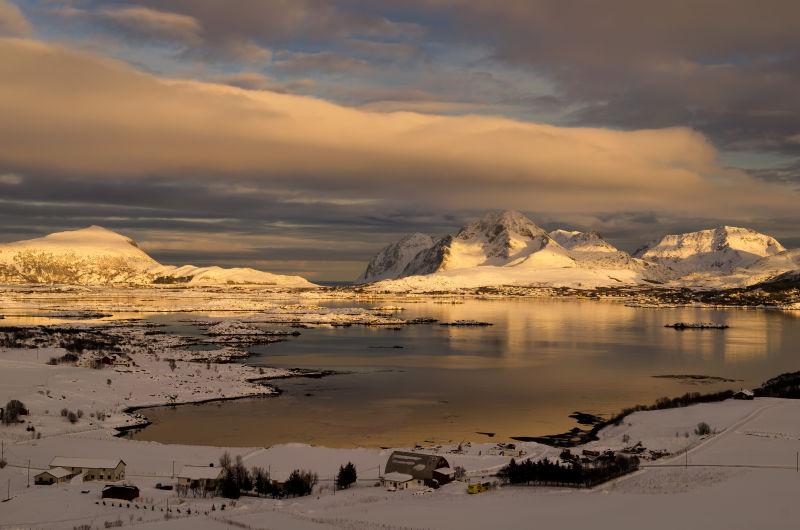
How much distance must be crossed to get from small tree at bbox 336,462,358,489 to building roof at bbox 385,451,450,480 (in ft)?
4.40

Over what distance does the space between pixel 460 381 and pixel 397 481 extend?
26121mm

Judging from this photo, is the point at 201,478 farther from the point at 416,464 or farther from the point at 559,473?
the point at 559,473

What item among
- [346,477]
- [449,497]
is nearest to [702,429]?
[449,497]

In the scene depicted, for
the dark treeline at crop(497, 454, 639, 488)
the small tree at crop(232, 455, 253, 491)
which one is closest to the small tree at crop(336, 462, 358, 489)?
the small tree at crop(232, 455, 253, 491)

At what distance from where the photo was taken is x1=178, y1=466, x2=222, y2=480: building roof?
91.2ft

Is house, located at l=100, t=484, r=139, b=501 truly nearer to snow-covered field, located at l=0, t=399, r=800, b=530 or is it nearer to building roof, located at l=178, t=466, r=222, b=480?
snow-covered field, located at l=0, t=399, r=800, b=530

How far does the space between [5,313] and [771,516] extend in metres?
111

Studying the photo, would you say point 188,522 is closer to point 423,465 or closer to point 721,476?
point 423,465

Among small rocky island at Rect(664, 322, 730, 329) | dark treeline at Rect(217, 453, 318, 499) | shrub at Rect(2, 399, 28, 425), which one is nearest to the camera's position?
dark treeline at Rect(217, 453, 318, 499)

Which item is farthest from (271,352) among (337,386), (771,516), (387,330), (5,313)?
(5,313)

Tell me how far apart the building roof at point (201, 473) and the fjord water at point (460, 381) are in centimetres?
702

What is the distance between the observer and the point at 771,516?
79.3ft

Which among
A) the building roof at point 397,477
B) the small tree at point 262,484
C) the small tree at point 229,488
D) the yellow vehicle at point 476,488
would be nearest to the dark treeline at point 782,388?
the yellow vehicle at point 476,488

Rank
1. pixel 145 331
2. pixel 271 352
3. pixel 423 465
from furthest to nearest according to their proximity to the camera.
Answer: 1. pixel 145 331
2. pixel 271 352
3. pixel 423 465
